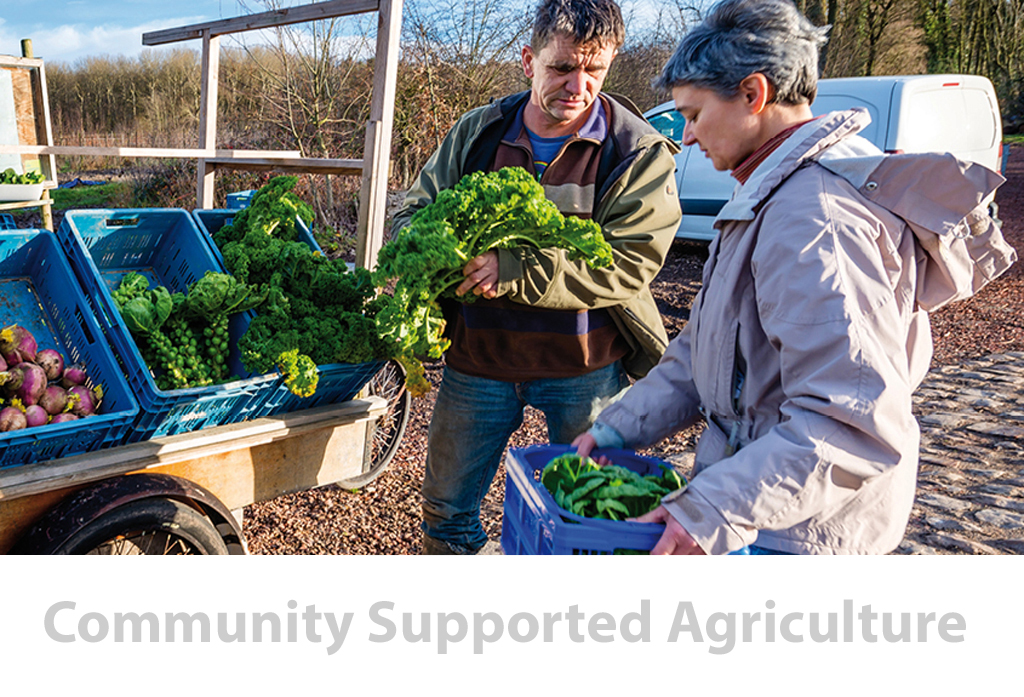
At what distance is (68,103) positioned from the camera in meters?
20.0

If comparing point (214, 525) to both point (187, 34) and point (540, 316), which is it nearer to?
point (540, 316)

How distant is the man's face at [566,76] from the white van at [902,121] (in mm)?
5613

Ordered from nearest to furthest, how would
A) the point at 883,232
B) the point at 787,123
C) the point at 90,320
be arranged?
the point at 883,232
the point at 787,123
the point at 90,320

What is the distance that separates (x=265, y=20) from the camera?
3.98 meters

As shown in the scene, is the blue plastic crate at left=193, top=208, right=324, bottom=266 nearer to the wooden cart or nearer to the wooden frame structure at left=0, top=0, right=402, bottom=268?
the wooden frame structure at left=0, top=0, right=402, bottom=268

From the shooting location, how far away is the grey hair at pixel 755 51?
152cm

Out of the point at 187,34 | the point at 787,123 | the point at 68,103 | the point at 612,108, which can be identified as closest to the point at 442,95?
the point at 187,34

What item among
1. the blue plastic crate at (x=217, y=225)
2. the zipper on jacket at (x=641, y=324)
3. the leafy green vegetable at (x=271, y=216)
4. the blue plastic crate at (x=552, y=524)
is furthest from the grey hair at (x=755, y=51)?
the leafy green vegetable at (x=271, y=216)

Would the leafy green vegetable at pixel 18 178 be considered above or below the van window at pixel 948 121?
below

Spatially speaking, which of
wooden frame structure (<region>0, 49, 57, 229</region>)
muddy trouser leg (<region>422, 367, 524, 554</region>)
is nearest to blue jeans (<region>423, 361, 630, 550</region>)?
muddy trouser leg (<region>422, 367, 524, 554</region>)

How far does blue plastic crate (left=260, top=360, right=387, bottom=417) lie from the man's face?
46.4 inches

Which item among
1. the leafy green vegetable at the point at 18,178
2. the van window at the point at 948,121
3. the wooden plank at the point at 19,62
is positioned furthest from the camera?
the wooden plank at the point at 19,62

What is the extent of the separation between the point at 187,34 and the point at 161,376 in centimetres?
255

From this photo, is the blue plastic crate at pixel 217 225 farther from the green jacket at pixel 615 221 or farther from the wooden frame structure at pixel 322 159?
the green jacket at pixel 615 221
